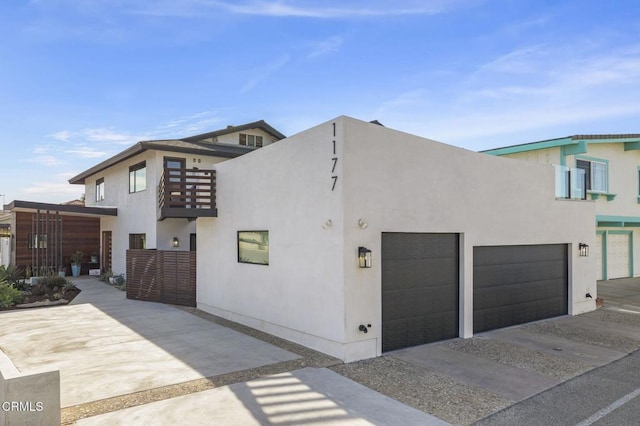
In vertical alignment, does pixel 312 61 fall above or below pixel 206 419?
above

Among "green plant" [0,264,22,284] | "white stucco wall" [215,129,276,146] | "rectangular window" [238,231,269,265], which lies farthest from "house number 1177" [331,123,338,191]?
"green plant" [0,264,22,284]

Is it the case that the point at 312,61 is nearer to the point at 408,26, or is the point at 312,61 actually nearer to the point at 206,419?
the point at 408,26

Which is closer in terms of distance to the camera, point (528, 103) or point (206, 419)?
point (206, 419)

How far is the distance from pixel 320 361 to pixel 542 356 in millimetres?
4047

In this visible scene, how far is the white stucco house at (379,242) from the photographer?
261 inches

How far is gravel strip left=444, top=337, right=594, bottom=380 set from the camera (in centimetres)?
622

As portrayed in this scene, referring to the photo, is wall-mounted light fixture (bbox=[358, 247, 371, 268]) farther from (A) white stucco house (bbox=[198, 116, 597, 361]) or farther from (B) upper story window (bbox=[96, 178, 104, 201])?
(B) upper story window (bbox=[96, 178, 104, 201])

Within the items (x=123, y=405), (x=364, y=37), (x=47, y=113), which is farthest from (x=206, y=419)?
(x=47, y=113)

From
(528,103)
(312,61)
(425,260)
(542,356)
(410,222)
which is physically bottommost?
(542,356)

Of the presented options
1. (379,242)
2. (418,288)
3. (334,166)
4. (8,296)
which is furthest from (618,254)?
(8,296)

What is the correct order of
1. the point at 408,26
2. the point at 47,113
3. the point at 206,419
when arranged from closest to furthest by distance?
the point at 206,419, the point at 408,26, the point at 47,113

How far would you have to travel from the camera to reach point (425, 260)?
25.4ft

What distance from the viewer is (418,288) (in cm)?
759

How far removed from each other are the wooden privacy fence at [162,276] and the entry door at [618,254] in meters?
18.8
